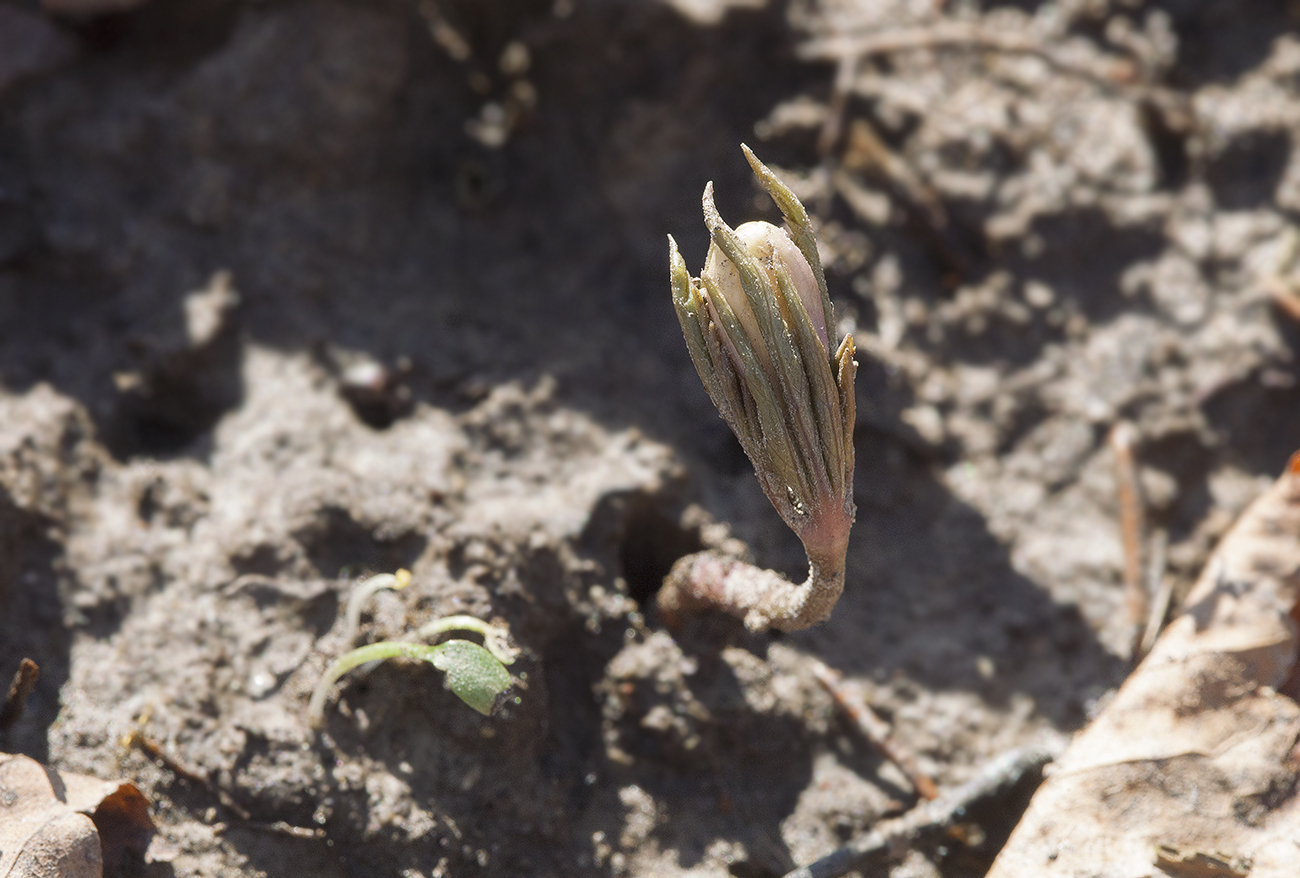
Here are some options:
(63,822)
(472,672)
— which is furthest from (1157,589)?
(63,822)

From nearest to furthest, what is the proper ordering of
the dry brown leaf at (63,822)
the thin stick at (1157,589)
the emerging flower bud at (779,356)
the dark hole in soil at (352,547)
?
the emerging flower bud at (779,356) → the dry brown leaf at (63,822) → the dark hole in soil at (352,547) → the thin stick at (1157,589)

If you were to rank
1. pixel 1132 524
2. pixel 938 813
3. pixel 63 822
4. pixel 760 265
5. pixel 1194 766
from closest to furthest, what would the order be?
pixel 760 265 → pixel 63 822 → pixel 1194 766 → pixel 938 813 → pixel 1132 524

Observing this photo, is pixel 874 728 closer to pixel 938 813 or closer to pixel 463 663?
pixel 938 813

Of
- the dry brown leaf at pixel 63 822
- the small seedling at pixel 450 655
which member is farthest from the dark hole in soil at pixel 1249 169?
the dry brown leaf at pixel 63 822

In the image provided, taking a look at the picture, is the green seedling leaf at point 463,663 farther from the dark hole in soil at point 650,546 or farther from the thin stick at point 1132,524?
the thin stick at point 1132,524

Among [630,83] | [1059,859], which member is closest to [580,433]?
[630,83]

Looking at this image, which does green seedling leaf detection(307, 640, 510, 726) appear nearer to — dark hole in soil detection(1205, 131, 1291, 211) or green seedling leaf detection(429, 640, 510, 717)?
green seedling leaf detection(429, 640, 510, 717)
